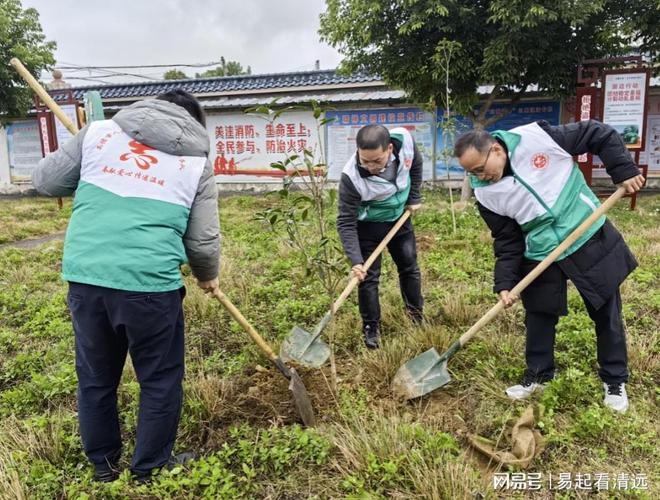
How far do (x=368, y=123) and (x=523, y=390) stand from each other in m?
9.51

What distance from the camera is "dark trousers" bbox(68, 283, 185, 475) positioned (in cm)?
192

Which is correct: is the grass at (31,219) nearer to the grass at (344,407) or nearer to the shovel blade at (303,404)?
the grass at (344,407)

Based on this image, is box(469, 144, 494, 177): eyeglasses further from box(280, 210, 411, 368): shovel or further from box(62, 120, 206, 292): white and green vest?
box(62, 120, 206, 292): white and green vest

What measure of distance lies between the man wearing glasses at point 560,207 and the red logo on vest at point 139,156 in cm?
139

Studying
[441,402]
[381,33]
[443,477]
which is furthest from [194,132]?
[381,33]

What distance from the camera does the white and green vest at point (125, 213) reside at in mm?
1886

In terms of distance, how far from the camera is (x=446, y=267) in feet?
16.3

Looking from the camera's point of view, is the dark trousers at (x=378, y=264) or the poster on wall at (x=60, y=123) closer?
the dark trousers at (x=378, y=264)

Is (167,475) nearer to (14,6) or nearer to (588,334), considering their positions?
(588,334)

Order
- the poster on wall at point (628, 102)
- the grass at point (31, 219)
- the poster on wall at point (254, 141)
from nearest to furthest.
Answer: the grass at point (31, 219), the poster on wall at point (628, 102), the poster on wall at point (254, 141)

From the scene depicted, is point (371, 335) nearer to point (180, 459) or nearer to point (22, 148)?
point (180, 459)

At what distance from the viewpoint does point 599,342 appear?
8.46 ft

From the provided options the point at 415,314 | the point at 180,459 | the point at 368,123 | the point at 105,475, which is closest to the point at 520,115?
the point at 368,123

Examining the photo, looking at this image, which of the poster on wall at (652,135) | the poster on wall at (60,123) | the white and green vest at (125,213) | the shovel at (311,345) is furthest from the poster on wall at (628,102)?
the poster on wall at (60,123)
